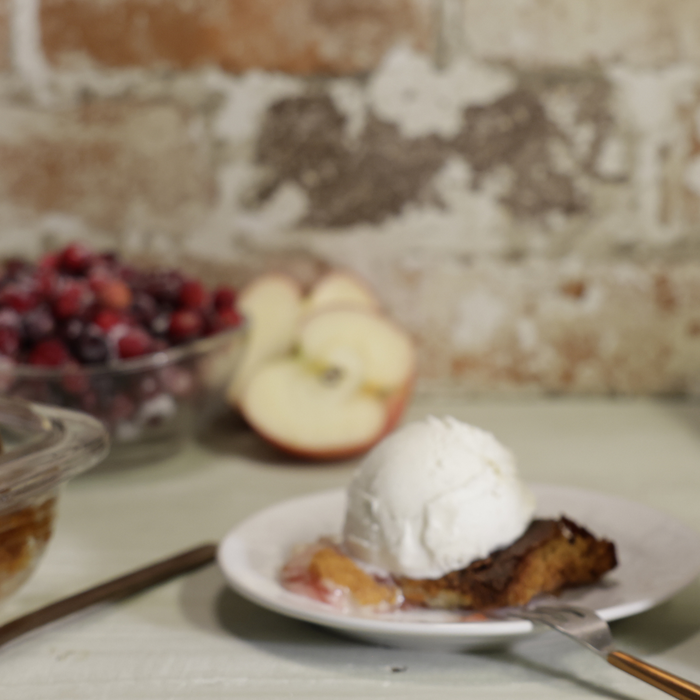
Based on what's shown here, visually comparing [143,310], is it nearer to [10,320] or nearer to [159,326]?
[159,326]

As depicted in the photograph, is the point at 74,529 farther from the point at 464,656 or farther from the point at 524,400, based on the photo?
the point at 524,400

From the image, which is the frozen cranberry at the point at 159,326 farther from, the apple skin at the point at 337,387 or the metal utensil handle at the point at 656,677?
the metal utensil handle at the point at 656,677

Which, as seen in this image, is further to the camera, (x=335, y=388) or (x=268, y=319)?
(x=268, y=319)

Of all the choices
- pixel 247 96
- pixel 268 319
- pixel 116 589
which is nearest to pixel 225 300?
pixel 268 319

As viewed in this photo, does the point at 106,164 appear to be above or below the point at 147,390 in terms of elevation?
above

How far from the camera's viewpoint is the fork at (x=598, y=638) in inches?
20.6

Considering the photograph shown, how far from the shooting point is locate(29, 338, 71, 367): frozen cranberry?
1002 millimetres

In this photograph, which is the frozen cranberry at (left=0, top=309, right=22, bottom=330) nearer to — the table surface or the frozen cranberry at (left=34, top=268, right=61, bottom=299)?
the frozen cranberry at (left=34, top=268, right=61, bottom=299)

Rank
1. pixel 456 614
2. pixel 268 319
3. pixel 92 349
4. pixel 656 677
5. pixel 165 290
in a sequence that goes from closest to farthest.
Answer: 1. pixel 656 677
2. pixel 456 614
3. pixel 92 349
4. pixel 165 290
5. pixel 268 319

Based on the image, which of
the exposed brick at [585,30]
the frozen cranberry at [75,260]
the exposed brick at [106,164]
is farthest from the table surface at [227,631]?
the exposed brick at [585,30]

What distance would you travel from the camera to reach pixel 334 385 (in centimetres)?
114

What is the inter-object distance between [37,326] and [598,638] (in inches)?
27.3

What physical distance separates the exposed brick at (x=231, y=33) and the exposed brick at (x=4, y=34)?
0.16 ft

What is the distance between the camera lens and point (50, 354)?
3.29 ft
